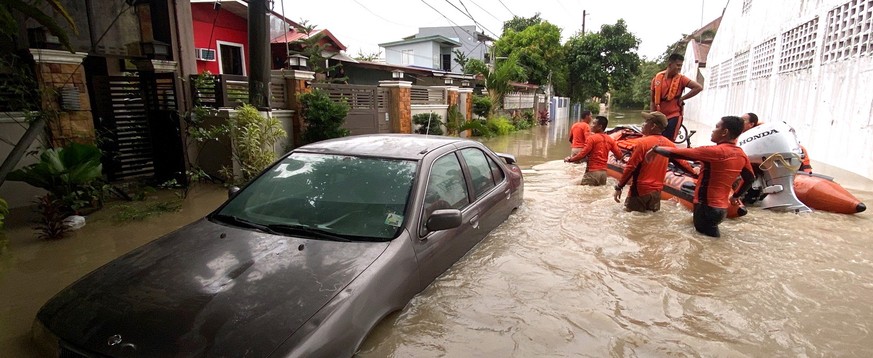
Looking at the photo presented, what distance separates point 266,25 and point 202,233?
5.48 m

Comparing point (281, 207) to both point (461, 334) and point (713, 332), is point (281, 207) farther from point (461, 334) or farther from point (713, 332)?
point (713, 332)

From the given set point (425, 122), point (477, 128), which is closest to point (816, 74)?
point (477, 128)

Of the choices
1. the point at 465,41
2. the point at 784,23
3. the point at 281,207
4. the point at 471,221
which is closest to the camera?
the point at 281,207

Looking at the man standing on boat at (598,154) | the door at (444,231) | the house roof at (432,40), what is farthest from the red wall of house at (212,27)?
the house roof at (432,40)

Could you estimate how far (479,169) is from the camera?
14.0 feet

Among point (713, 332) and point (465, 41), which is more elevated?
point (465, 41)

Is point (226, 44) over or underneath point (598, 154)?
over

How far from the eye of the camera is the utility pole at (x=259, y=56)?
7.16m

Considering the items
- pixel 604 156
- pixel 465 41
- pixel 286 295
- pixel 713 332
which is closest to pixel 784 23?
A: pixel 604 156

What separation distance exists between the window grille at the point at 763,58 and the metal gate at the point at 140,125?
601 inches

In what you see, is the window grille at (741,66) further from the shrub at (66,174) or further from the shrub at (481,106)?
the shrub at (66,174)

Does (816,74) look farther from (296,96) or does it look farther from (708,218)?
(296,96)

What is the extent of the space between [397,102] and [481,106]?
21.6ft

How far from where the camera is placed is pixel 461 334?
9.23 feet
